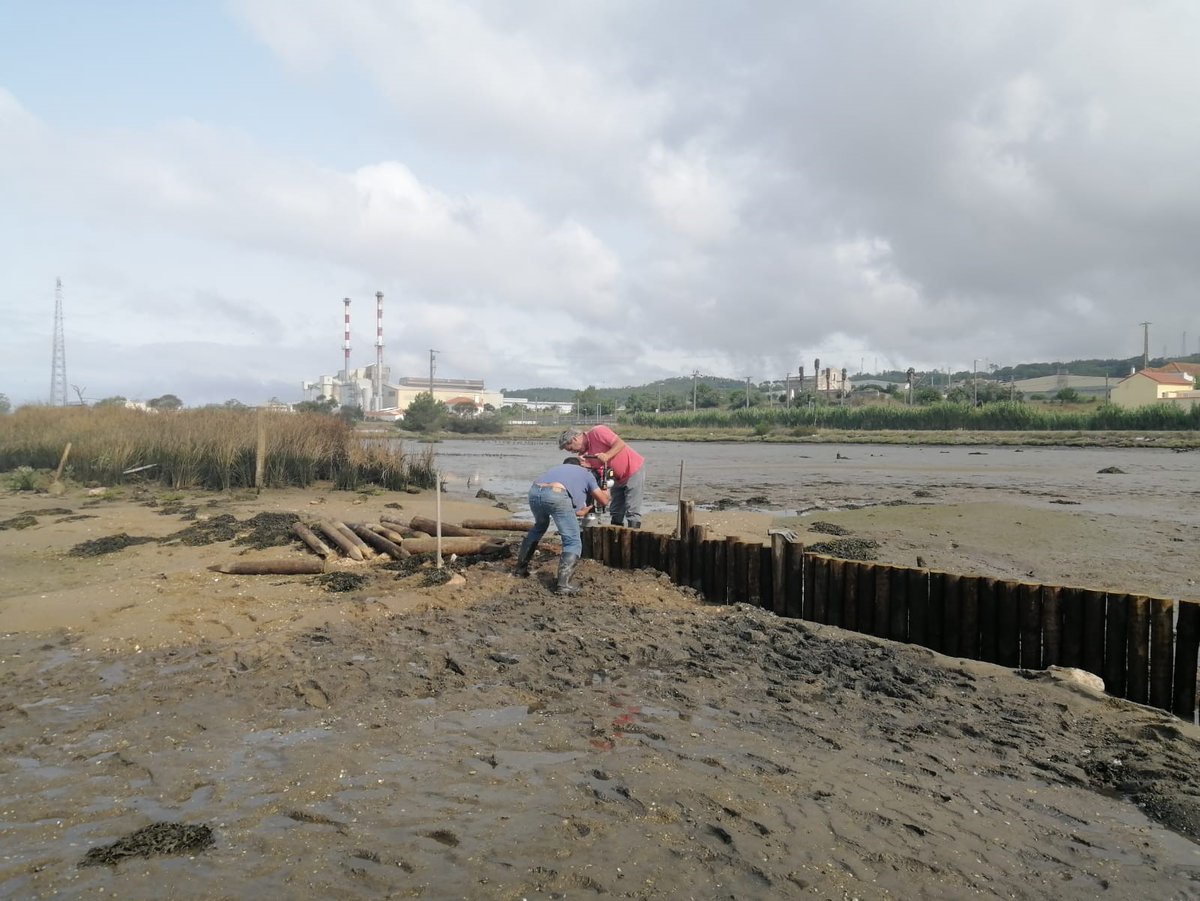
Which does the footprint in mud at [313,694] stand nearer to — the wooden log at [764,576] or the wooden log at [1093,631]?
the wooden log at [764,576]

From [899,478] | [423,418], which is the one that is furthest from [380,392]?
[899,478]

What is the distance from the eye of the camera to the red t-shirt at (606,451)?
11702mm

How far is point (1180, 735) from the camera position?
585 cm

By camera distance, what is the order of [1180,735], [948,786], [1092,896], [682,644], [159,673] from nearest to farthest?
[1092,896] < [948,786] < [1180,735] < [159,673] < [682,644]

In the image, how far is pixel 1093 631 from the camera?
712cm

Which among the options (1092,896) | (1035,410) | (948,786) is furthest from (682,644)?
(1035,410)

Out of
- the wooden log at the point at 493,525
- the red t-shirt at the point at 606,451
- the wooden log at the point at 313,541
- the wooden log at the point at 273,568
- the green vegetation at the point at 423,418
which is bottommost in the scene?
the wooden log at the point at 273,568

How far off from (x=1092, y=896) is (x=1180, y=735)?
2.55 meters

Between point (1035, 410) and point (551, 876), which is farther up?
point (1035, 410)

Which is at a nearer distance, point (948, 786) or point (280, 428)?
point (948, 786)

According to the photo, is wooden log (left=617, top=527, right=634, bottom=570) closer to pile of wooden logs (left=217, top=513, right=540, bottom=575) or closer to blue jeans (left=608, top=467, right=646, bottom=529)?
blue jeans (left=608, top=467, right=646, bottom=529)

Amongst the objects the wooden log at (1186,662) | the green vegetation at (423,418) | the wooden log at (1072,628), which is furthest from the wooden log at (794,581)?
the green vegetation at (423,418)

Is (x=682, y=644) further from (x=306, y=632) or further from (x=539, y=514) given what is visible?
(x=306, y=632)

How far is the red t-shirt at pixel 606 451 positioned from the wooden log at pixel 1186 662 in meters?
6.64
